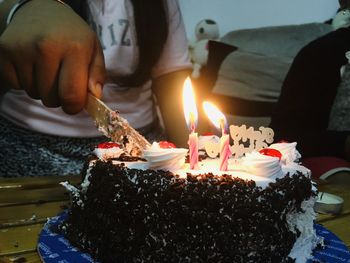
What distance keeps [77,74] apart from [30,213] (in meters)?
0.33

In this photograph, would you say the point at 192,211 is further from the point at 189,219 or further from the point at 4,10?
the point at 4,10

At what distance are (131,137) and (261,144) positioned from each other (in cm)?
28

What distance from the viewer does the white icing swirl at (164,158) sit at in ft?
2.84

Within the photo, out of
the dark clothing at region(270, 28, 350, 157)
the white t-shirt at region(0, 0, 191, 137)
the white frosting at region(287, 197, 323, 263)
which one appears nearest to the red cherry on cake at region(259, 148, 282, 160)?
the white frosting at region(287, 197, 323, 263)

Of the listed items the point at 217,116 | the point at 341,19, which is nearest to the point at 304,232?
the point at 217,116

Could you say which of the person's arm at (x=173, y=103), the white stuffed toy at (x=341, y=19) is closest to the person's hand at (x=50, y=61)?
the person's arm at (x=173, y=103)

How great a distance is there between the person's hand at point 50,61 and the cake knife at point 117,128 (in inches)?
1.8

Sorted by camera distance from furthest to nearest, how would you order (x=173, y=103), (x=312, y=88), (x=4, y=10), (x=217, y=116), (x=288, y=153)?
(x=312, y=88)
(x=173, y=103)
(x=4, y=10)
(x=288, y=153)
(x=217, y=116)

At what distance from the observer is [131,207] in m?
0.84

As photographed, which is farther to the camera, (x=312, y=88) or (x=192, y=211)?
(x=312, y=88)

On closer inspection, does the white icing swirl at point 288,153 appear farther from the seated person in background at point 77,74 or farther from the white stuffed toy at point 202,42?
the white stuffed toy at point 202,42

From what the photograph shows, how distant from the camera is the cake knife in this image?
0.95 metres

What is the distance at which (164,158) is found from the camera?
2.84 feet

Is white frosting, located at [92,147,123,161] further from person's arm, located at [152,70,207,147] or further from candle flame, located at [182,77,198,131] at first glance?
person's arm, located at [152,70,207,147]
